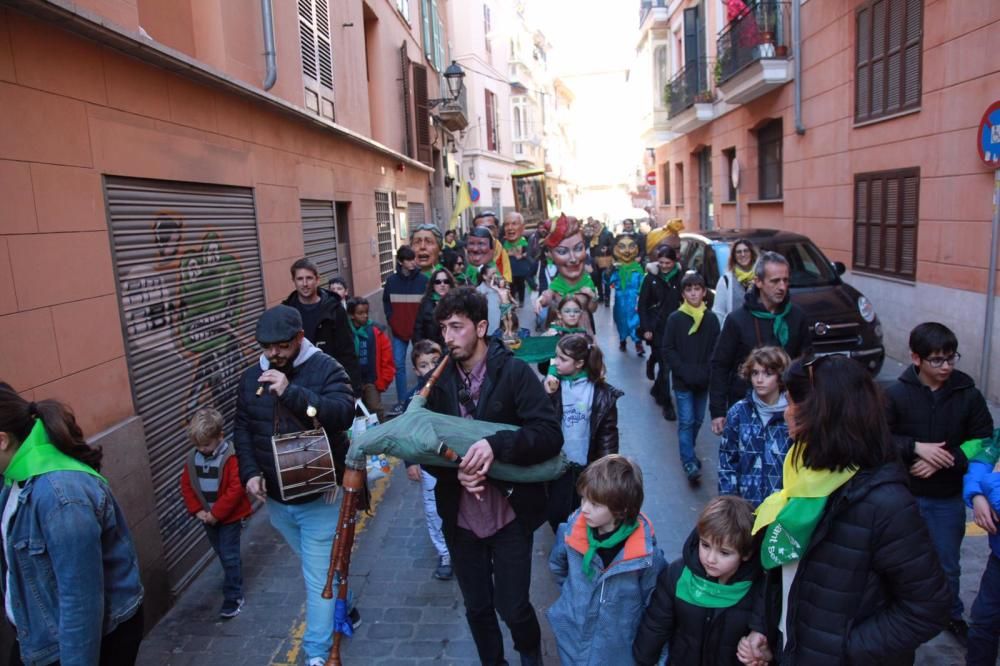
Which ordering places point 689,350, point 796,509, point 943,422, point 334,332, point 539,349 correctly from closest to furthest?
point 796,509 → point 943,422 → point 539,349 → point 334,332 → point 689,350

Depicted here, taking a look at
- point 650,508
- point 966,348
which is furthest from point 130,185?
point 966,348

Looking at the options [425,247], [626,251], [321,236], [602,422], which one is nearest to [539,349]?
[602,422]

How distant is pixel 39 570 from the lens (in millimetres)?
2539

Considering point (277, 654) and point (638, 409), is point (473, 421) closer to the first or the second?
point (277, 654)

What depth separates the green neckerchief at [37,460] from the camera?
2516 mm

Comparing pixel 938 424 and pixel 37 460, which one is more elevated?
pixel 37 460

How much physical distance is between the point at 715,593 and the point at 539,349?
2919 millimetres

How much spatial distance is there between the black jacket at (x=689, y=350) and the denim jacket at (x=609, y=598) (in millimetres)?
3122

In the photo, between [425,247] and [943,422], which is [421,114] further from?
[943,422]

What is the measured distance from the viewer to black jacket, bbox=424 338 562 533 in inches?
116

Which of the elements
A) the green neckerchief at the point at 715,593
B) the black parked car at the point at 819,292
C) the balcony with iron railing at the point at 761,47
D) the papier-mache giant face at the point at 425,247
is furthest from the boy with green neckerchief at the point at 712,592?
the balcony with iron railing at the point at 761,47

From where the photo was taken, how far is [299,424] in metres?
3.60

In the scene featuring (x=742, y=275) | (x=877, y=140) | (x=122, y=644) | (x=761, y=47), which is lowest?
(x=122, y=644)

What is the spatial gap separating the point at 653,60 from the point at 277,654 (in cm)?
2624
